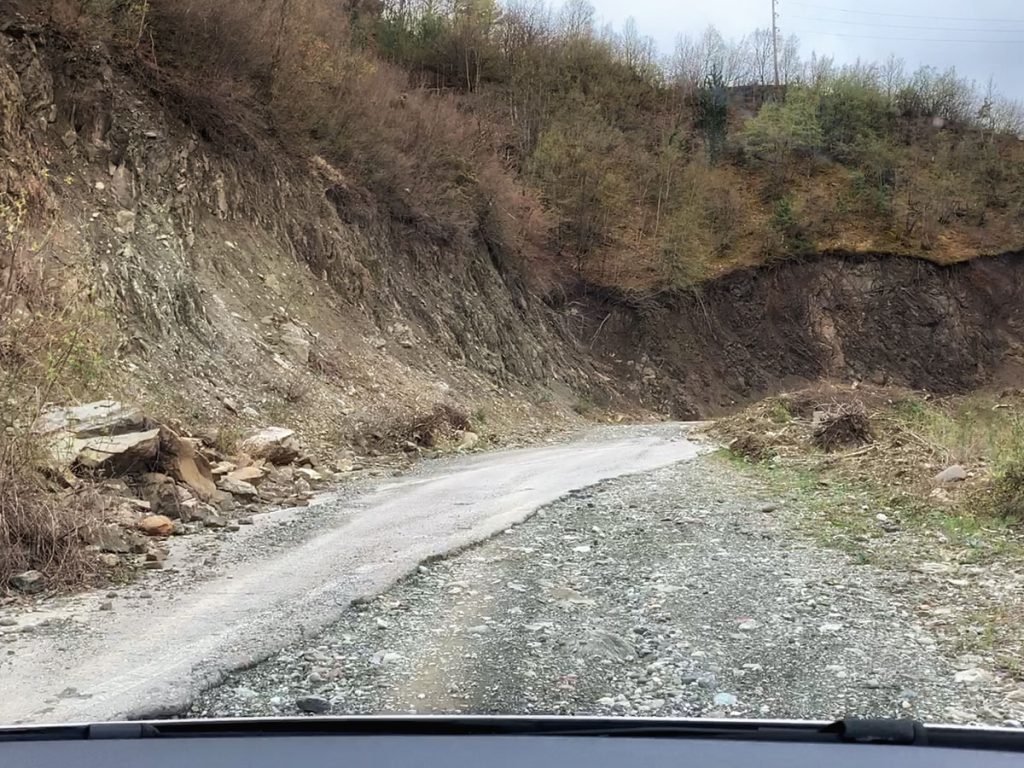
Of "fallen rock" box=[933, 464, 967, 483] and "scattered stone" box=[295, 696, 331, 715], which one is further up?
"scattered stone" box=[295, 696, 331, 715]

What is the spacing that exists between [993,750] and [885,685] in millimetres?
2501

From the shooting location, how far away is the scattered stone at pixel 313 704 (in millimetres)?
4102

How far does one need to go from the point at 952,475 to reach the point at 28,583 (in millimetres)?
9573

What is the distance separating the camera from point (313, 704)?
4.16 meters

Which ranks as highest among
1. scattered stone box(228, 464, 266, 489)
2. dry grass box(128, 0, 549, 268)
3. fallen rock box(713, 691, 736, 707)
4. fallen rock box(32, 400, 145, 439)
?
dry grass box(128, 0, 549, 268)

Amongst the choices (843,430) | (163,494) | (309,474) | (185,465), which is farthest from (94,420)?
(843,430)

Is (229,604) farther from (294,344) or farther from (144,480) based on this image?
(294,344)

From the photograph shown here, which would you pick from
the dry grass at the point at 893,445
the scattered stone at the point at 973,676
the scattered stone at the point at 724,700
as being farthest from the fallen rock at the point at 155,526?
the dry grass at the point at 893,445

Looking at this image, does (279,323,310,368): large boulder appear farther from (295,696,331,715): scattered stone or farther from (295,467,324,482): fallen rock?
(295,696,331,715): scattered stone

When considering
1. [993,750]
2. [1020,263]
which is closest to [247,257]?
[993,750]

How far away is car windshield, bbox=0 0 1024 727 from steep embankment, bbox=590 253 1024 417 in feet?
0.59

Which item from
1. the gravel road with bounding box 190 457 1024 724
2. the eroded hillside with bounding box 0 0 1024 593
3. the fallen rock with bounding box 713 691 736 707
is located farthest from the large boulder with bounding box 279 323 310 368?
the fallen rock with bounding box 713 691 736 707

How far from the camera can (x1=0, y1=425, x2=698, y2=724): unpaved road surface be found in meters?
4.43

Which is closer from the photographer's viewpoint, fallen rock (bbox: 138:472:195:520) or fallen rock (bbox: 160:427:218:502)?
fallen rock (bbox: 138:472:195:520)
